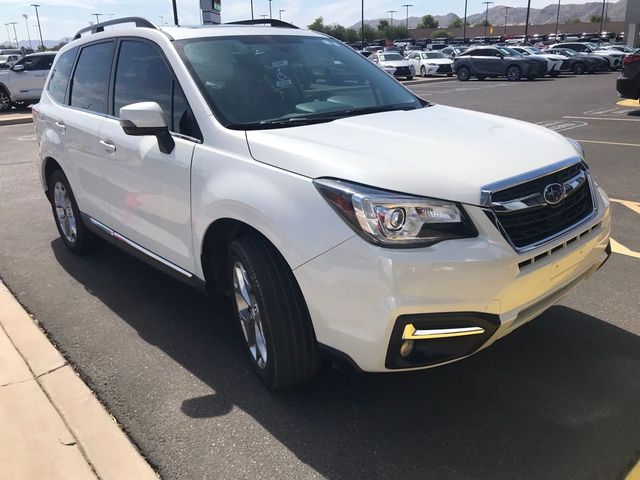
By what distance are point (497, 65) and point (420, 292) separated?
95.1 feet

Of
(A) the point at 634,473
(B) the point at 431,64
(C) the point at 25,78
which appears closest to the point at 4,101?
(C) the point at 25,78

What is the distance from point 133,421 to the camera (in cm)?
294

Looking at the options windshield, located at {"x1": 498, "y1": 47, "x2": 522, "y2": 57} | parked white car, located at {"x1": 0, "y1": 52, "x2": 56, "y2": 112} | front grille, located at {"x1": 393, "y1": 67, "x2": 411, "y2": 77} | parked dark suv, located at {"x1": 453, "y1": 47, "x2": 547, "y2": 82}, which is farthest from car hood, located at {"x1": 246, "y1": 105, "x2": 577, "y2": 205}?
→ windshield, located at {"x1": 498, "y1": 47, "x2": 522, "y2": 57}

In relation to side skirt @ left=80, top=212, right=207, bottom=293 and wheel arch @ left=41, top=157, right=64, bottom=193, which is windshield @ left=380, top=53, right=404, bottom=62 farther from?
side skirt @ left=80, top=212, right=207, bottom=293

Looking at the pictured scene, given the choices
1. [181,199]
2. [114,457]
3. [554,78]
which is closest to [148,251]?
[181,199]

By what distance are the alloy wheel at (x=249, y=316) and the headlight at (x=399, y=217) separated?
0.76m

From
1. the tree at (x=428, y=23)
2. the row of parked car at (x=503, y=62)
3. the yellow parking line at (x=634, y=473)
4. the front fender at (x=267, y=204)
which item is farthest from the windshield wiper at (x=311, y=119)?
the tree at (x=428, y=23)

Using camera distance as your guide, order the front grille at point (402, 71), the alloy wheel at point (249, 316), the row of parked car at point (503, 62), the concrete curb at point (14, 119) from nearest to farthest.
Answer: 1. the alloy wheel at point (249, 316)
2. the concrete curb at point (14, 119)
3. the row of parked car at point (503, 62)
4. the front grille at point (402, 71)

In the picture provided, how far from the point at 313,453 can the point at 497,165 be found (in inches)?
59.9

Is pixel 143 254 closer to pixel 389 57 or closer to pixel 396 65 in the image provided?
pixel 396 65

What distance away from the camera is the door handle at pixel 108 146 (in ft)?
12.9

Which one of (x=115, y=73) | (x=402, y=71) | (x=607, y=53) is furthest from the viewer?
(x=607, y=53)

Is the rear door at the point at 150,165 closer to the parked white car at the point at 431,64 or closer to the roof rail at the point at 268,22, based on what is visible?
the roof rail at the point at 268,22

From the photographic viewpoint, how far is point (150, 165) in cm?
353
